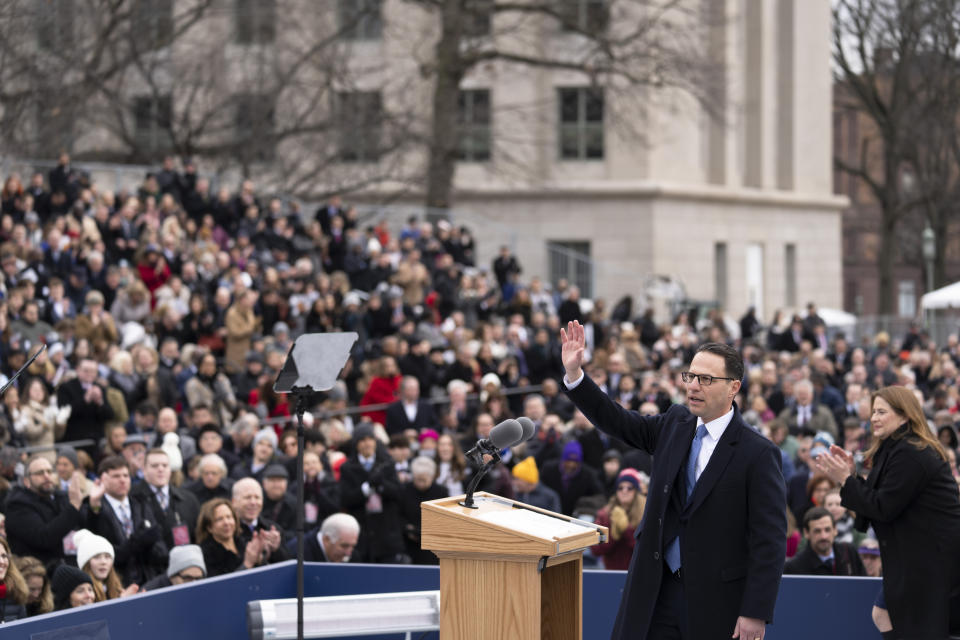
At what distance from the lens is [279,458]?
1364 cm

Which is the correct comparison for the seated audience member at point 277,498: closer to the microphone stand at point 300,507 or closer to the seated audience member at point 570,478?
the seated audience member at point 570,478

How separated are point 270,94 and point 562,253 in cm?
803

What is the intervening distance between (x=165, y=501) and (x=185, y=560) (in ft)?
Result: 7.00

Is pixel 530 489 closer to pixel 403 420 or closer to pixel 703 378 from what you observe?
pixel 403 420

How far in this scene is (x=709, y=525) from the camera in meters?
6.38

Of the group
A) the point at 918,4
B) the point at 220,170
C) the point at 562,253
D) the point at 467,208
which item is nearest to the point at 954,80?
the point at 918,4

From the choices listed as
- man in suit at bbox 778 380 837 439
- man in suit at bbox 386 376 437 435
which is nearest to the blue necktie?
man in suit at bbox 386 376 437 435

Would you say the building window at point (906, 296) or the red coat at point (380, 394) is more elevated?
the building window at point (906, 296)

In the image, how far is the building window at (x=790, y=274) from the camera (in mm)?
53750

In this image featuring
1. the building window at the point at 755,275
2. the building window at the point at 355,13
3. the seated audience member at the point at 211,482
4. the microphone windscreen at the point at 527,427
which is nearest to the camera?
the microphone windscreen at the point at 527,427

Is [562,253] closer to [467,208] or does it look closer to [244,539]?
[467,208]

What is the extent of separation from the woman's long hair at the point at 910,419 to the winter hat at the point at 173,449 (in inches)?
283

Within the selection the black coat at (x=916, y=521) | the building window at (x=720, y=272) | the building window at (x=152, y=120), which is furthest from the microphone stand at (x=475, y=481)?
the building window at (x=720, y=272)

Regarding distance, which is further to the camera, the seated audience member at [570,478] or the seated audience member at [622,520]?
the seated audience member at [570,478]
